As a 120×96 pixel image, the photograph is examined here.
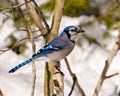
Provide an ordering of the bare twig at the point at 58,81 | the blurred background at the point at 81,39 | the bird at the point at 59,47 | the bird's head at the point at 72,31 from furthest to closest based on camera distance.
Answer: the blurred background at the point at 81,39 < the bird's head at the point at 72,31 < the bird at the point at 59,47 < the bare twig at the point at 58,81

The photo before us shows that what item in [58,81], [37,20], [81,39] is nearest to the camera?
[58,81]

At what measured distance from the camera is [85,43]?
3.98 m

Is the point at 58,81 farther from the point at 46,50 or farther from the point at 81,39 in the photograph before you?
the point at 81,39

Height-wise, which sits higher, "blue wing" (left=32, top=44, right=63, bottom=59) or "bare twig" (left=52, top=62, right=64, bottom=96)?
"blue wing" (left=32, top=44, right=63, bottom=59)

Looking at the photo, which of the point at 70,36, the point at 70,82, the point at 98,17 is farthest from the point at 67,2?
the point at 70,36

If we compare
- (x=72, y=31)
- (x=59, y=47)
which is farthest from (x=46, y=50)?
(x=72, y=31)

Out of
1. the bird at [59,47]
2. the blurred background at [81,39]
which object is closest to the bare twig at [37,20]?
the bird at [59,47]

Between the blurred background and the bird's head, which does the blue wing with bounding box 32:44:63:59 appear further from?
the blurred background

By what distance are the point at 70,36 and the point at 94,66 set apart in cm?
162

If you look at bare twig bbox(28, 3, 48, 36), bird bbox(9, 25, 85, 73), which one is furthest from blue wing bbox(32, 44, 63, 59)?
bare twig bbox(28, 3, 48, 36)

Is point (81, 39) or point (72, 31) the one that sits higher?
point (72, 31)

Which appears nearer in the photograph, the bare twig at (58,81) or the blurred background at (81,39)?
the bare twig at (58,81)

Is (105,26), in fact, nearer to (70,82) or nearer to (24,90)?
(70,82)

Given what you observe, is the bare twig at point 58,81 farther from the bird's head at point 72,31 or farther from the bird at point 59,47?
the bird's head at point 72,31
